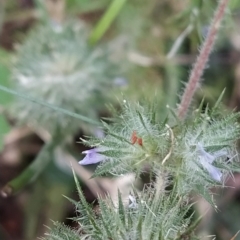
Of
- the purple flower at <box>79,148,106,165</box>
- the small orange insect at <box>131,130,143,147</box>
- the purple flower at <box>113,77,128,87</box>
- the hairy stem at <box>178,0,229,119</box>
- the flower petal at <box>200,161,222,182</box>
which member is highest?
the hairy stem at <box>178,0,229,119</box>

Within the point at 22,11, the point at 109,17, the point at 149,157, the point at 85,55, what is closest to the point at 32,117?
the point at 85,55

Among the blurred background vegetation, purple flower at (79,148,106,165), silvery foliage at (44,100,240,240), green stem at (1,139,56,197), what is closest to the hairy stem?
silvery foliage at (44,100,240,240)

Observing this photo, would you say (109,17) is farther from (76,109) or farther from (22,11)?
(22,11)

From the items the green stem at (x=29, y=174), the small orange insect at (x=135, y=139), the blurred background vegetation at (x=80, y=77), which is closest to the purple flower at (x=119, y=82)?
the blurred background vegetation at (x=80, y=77)

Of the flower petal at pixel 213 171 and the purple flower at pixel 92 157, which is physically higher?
the purple flower at pixel 92 157

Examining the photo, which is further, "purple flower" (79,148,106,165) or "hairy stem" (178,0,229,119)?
"hairy stem" (178,0,229,119)

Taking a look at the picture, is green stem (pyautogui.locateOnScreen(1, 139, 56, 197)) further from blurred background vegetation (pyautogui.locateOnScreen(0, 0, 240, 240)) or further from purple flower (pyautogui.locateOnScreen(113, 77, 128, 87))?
purple flower (pyautogui.locateOnScreen(113, 77, 128, 87))

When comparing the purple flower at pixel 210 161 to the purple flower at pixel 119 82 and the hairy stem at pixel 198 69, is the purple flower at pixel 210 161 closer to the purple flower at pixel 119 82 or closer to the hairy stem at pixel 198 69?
the hairy stem at pixel 198 69
